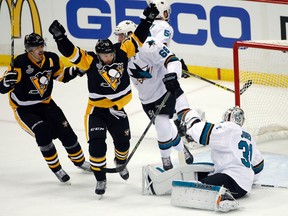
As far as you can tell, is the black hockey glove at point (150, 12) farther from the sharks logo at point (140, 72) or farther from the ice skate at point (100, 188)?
the ice skate at point (100, 188)

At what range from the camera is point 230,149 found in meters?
6.43

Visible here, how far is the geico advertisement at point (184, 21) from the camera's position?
9211mm

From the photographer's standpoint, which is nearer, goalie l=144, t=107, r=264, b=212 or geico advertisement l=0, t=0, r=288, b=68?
goalie l=144, t=107, r=264, b=212

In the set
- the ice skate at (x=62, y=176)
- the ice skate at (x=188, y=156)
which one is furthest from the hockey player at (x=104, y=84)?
the ice skate at (x=188, y=156)

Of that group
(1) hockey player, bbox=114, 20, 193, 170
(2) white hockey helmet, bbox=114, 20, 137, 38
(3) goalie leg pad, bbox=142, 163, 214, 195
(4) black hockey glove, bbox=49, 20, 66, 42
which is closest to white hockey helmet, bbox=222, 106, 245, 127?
(3) goalie leg pad, bbox=142, 163, 214, 195

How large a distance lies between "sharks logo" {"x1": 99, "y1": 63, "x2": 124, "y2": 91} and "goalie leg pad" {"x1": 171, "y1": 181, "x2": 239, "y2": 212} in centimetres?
82

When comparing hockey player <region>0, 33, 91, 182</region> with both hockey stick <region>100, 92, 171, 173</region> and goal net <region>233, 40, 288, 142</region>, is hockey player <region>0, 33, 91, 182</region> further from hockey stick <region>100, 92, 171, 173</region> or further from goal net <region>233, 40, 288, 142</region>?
goal net <region>233, 40, 288, 142</region>

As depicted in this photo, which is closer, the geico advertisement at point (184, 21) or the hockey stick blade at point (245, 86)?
the hockey stick blade at point (245, 86)

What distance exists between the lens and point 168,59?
280 inches

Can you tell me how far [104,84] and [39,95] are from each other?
537mm

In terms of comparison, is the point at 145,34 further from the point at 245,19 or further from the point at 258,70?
the point at 245,19

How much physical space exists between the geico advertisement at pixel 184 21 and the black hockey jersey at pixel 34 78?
2.25m

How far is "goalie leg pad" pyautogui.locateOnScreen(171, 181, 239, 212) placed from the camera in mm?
6238

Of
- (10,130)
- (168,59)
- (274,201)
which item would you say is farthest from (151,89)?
(10,130)
